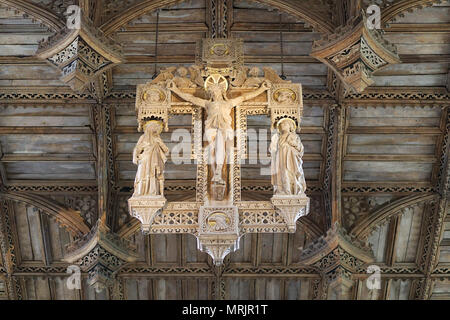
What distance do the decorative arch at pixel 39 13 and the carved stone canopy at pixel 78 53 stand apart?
2.94 feet

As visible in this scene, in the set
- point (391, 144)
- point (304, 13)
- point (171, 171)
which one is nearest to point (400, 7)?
point (304, 13)

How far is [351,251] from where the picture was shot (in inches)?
580

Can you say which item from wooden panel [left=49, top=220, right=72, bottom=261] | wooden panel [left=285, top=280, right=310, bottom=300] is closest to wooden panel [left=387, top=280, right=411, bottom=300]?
wooden panel [left=285, top=280, right=310, bottom=300]

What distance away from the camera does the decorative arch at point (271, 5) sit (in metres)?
13.3

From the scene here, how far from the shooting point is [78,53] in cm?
1166

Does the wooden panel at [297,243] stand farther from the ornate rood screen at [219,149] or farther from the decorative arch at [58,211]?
the ornate rood screen at [219,149]

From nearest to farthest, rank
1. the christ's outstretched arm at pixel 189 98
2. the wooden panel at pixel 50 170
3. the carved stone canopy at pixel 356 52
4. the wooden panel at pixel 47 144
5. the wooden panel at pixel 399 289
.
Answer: the christ's outstretched arm at pixel 189 98, the carved stone canopy at pixel 356 52, the wooden panel at pixel 47 144, the wooden panel at pixel 50 170, the wooden panel at pixel 399 289

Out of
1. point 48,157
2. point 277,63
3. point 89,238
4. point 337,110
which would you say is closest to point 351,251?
point 337,110

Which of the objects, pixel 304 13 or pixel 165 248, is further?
pixel 165 248

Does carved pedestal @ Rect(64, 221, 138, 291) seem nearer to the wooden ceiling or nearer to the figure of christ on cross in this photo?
the wooden ceiling

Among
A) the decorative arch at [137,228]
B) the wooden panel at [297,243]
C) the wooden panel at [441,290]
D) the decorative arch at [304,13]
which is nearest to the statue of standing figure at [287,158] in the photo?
the decorative arch at [304,13]

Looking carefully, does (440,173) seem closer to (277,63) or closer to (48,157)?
(277,63)

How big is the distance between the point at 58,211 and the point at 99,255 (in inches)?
84.3

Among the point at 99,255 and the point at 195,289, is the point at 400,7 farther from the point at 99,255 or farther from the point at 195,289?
the point at 195,289
